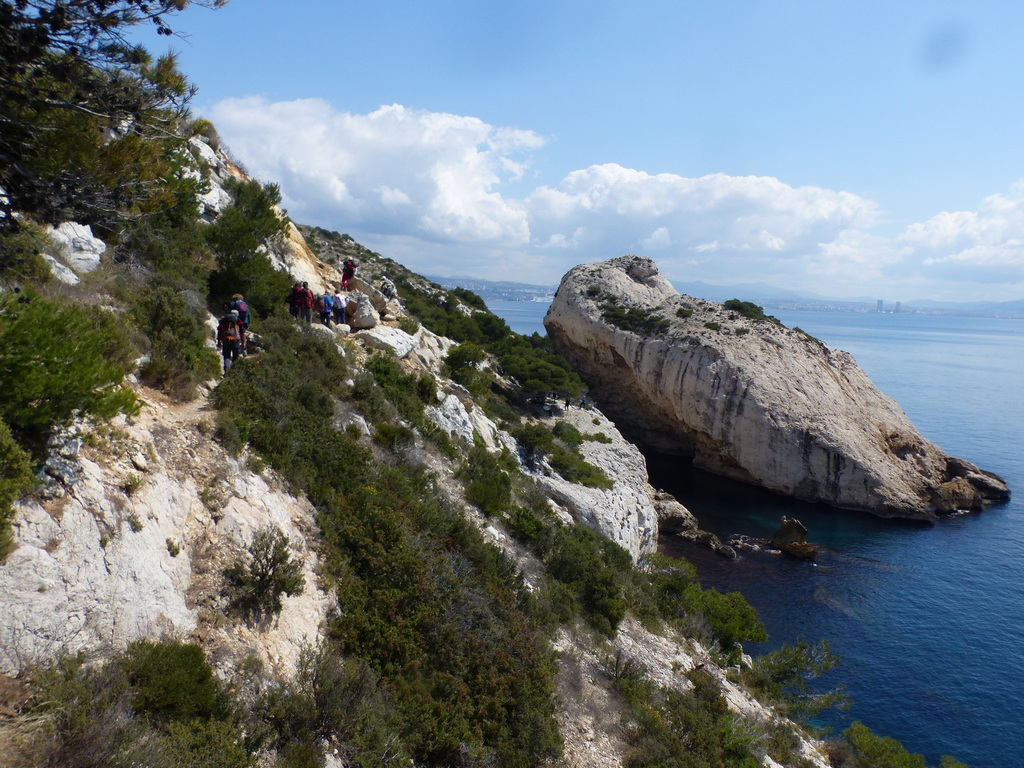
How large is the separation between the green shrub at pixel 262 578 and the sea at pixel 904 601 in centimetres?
1583

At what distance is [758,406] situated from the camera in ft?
121

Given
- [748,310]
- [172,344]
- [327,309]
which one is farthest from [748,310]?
[172,344]

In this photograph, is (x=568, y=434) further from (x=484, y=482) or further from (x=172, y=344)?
(x=172, y=344)

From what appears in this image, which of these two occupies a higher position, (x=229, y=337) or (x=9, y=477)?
(x=229, y=337)

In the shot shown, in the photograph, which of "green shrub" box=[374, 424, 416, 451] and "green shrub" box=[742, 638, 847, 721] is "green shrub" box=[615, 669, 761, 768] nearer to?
"green shrub" box=[742, 638, 847, 721]

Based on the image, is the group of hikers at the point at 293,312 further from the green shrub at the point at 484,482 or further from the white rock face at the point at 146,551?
the green shrub at the point at 484,482

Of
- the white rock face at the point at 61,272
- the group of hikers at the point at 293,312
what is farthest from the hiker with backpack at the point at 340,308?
the white rock face at the point at 61,272

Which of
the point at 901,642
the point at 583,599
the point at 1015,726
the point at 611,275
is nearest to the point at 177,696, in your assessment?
the point at 583,599

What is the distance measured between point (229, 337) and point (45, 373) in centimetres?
559

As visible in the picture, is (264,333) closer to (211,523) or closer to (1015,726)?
(211,523)

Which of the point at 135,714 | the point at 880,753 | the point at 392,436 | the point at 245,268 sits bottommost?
the point at 880,753

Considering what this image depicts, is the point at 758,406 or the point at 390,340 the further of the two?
the point at 758,406

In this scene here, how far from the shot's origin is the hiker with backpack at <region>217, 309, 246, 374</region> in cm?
1109

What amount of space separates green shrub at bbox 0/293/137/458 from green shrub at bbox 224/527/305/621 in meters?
2.31
